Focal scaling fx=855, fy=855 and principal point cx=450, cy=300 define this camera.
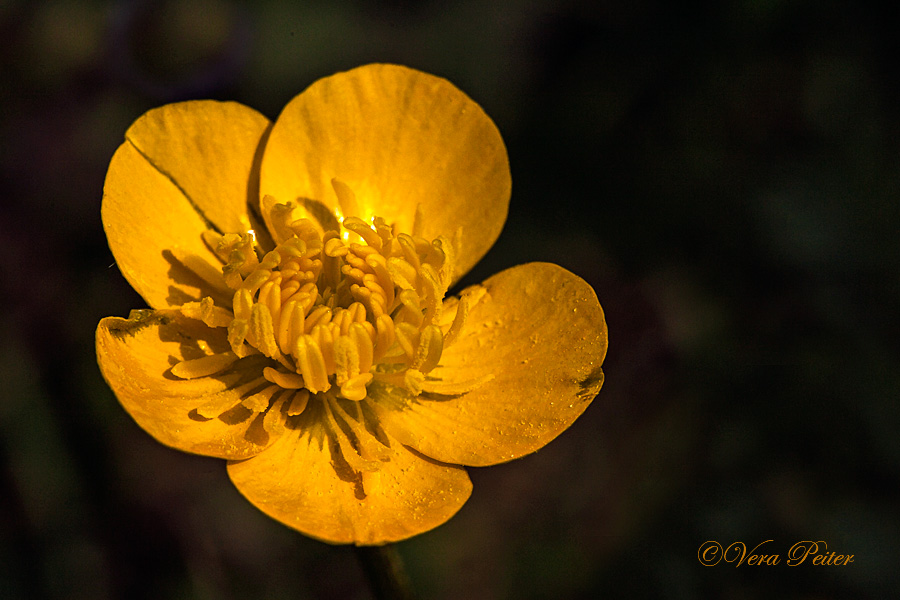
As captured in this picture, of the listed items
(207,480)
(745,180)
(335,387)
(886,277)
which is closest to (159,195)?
(335,387)

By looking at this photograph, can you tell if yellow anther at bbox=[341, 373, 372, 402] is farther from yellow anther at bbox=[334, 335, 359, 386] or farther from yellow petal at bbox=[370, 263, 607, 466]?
yellow petal at bbox=[370, 263, 607, 466]

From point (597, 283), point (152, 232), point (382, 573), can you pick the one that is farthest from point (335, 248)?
point (597, 283)

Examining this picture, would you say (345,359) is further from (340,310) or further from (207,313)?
(207,313)

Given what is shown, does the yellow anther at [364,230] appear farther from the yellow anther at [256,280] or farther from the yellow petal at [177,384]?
the yellow petal at [177,384]

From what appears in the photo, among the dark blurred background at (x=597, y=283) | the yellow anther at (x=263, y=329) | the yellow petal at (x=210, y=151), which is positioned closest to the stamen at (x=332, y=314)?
the yellow anther at (x=263, y=329)

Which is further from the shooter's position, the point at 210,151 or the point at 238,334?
the point at 210,151

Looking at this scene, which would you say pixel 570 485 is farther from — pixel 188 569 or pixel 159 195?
pixel 159 195

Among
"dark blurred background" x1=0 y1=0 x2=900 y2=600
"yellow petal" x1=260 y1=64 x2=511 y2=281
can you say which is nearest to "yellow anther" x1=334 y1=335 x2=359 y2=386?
"yellow petal" x1=260 y1=64 x2=511 y2=281
